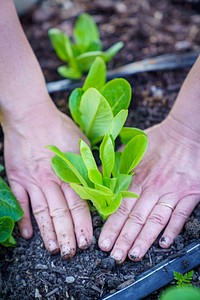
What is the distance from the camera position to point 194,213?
51.0 inches

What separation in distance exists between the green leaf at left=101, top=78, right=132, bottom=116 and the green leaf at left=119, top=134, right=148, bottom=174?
0.17 metres

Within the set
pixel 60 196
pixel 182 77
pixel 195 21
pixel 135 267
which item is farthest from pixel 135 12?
pixel 135 267

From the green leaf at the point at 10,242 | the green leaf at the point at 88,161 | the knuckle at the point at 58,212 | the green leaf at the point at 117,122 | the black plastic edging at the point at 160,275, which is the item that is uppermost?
the green leaf at the point at 117,122

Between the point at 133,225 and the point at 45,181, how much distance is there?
299 millimetres

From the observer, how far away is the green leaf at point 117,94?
1.34 m

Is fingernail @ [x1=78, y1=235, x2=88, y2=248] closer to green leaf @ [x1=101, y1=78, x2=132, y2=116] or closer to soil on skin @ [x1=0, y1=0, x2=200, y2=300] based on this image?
soil on skin @ [x1=0, y1=0, x2=200, y2=300]

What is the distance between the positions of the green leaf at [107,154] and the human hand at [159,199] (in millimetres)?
144

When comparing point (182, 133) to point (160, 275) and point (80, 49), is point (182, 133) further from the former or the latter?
point (80, 49)

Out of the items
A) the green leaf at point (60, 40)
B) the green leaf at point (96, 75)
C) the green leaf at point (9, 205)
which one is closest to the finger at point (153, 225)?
the green leaf at point (9, 205)

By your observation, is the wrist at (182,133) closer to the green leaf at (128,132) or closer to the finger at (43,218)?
the green leaf at (128,132)

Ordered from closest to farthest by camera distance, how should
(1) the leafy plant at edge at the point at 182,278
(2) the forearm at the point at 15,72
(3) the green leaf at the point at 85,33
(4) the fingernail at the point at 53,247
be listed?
(1) the leafy plant at edge at the point at 182,278 → (4) the fingernail at the point at 53,247 → (2) the forearm at the point at 15,72 → (3) the green leaf at the point at 85,33

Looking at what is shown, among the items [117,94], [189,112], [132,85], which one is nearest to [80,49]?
[132,85]

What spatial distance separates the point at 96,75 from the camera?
4.71 ft

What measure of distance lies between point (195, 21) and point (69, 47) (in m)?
0.70
